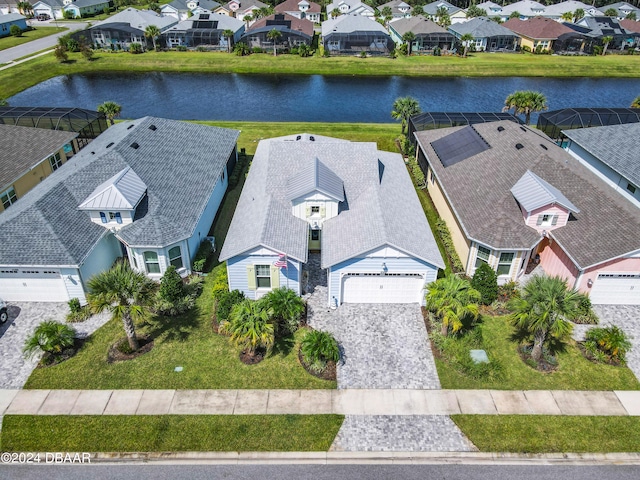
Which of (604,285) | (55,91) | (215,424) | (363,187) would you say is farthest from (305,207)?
(55,91)

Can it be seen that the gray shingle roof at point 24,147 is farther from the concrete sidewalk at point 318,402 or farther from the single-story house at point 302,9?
the single-story house at point 302,9

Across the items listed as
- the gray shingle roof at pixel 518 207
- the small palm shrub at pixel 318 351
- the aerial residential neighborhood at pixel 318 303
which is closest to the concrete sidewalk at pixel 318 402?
the aerial residential neighborhood at pixel 318 303

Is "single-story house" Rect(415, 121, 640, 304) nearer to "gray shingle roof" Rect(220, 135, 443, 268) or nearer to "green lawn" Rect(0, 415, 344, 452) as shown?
"gray shingle roof" Rect(220, 135, 443, 268)

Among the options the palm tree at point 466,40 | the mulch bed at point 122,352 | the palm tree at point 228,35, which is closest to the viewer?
the mulch bed at point 122,352

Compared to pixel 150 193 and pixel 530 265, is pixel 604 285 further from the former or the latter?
pixel 150 193

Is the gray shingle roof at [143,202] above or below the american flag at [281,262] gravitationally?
above

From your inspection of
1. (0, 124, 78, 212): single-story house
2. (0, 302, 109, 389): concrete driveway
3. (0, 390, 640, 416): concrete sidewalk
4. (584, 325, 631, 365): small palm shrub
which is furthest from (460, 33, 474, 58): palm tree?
(0, 302, 109, 389): concrete driveway
